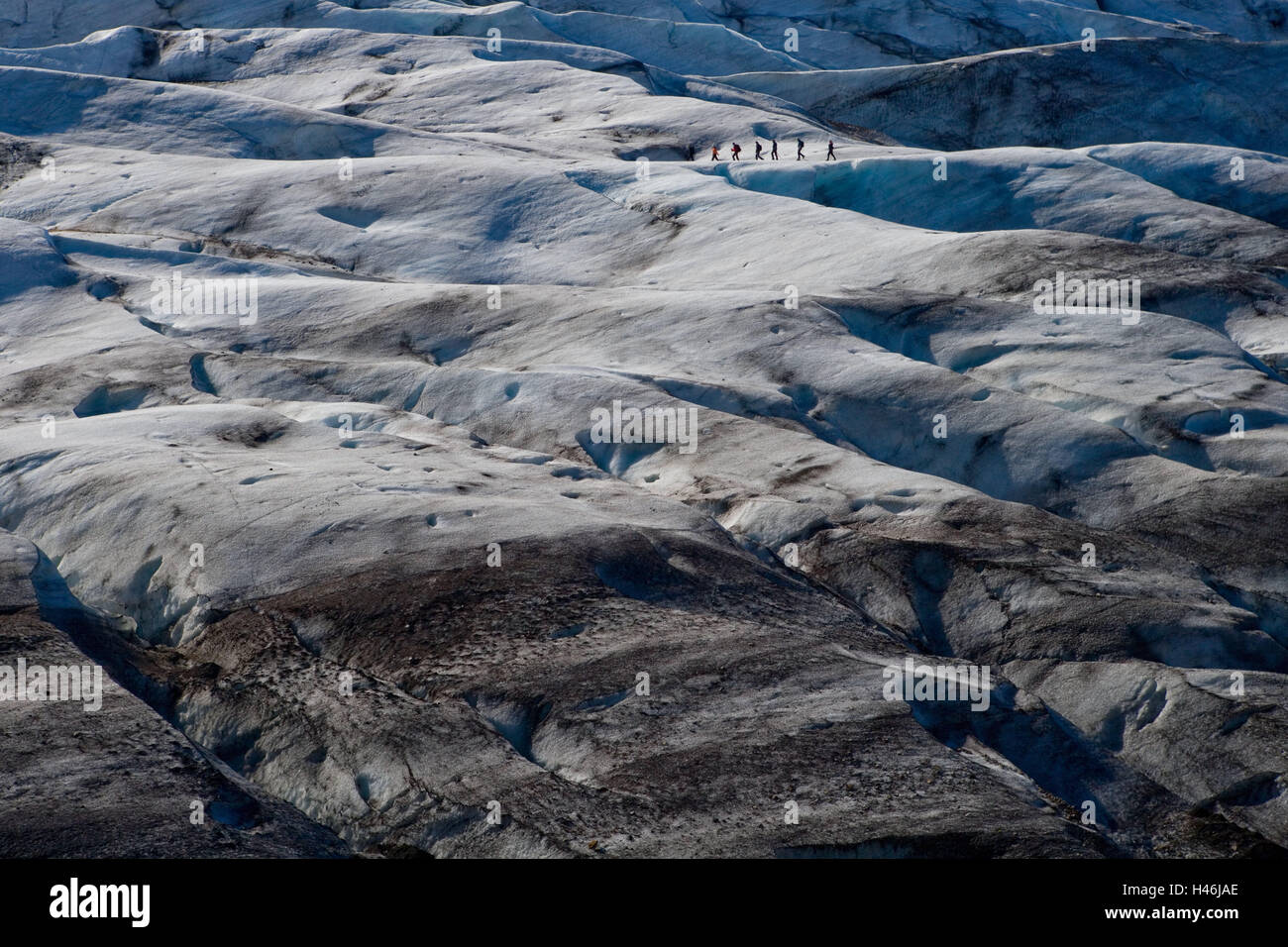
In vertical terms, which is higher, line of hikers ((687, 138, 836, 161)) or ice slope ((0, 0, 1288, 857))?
line of hikers ((687, 138, 836, 161))

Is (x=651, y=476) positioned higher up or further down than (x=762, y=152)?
further down

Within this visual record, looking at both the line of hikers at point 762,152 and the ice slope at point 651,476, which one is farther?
the line of hikers at point 762,152

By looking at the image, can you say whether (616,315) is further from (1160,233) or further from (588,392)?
(1160,233)

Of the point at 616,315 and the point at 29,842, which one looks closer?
the point at 29,842

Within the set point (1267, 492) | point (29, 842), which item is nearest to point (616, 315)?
point (1267, 492)

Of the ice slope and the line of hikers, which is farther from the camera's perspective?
the line of hikers

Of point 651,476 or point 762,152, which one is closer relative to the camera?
point 651,476

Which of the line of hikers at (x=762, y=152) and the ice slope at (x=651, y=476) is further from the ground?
the line of hikers at (x=762, y=152)

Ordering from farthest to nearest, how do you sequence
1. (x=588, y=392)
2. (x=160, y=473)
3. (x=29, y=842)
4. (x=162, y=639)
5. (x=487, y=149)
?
(x=487, y=149)
(x=588, y=392)
(x=160, y=473)
(x=162, y=639)
(x=29, y=842)
